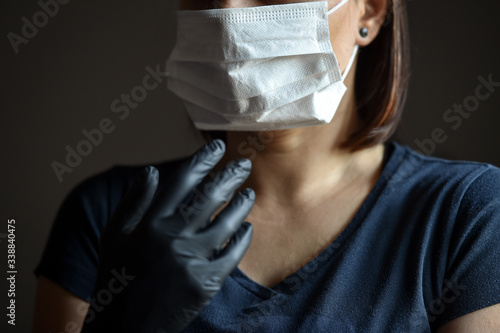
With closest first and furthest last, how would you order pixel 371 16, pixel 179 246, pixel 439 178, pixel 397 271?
pixel 179 246, pixel 397 271, pixel 439 178, pixel 371 16

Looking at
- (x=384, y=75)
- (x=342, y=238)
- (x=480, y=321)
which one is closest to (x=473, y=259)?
(x=480, y=321)

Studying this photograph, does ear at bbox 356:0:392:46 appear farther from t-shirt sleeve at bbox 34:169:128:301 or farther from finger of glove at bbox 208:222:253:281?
t-shirt sleeve at bbox 34:169:128:301

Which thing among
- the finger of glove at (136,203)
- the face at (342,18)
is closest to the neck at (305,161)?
the face at (342,18)

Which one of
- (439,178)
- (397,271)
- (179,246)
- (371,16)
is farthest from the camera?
(371,16)

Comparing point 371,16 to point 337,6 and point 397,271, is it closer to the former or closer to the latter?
point 337,6

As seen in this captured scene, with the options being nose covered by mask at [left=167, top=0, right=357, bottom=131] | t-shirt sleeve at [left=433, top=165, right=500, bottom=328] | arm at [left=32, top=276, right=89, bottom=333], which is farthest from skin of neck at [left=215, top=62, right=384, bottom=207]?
arm at [left=32, top=276, right=89, bottom=333]

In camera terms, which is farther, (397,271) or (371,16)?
(371,16)

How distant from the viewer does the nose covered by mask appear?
100 centimetres

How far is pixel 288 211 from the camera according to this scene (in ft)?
3.81

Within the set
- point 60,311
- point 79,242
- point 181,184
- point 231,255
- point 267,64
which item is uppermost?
point 267,64

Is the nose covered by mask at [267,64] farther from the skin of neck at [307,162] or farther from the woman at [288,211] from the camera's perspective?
the skin of neck at [307,162]

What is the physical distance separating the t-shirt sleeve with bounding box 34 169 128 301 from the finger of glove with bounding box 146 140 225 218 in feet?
1.29

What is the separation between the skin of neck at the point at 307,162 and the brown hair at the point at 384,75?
0.04m

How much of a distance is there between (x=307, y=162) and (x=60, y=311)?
23.3 inches
